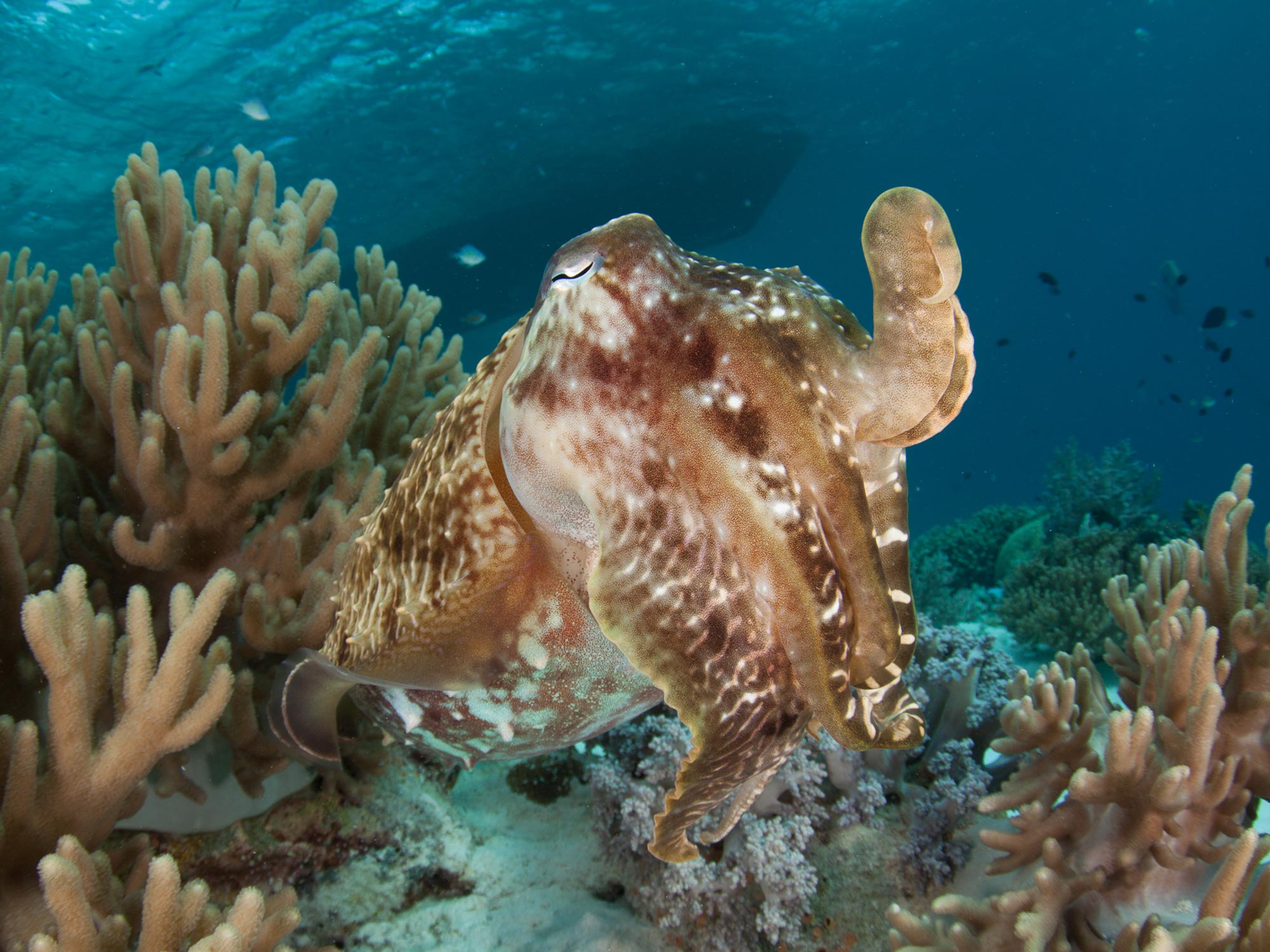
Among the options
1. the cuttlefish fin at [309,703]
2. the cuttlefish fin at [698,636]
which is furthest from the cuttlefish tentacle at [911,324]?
the cuttlefish fin at [309,703]

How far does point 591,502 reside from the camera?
4.29ft

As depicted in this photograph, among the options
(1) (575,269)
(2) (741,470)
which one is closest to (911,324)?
(2) (741,470)

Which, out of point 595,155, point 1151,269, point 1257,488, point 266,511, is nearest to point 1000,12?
point 595,155

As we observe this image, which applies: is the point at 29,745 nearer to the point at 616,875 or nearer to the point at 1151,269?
the point at 616,875

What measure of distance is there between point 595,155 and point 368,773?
114 feet

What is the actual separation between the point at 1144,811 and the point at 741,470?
91.2 inches

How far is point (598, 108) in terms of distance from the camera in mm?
31344

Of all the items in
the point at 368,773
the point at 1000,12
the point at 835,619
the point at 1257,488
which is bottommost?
the point at 1257,488

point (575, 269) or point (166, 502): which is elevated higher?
point (575, 269)

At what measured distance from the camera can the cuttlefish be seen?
4.00 ft

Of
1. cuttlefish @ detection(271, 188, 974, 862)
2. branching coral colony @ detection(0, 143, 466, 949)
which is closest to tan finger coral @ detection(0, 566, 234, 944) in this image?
branching coral colony @ detection(0, 143, 466, 949)

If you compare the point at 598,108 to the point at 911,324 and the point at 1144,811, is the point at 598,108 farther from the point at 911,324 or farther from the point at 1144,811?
the point at 911,324

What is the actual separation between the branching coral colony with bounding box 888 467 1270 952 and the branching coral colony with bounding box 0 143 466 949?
2.39m

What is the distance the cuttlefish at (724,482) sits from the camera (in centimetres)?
122
